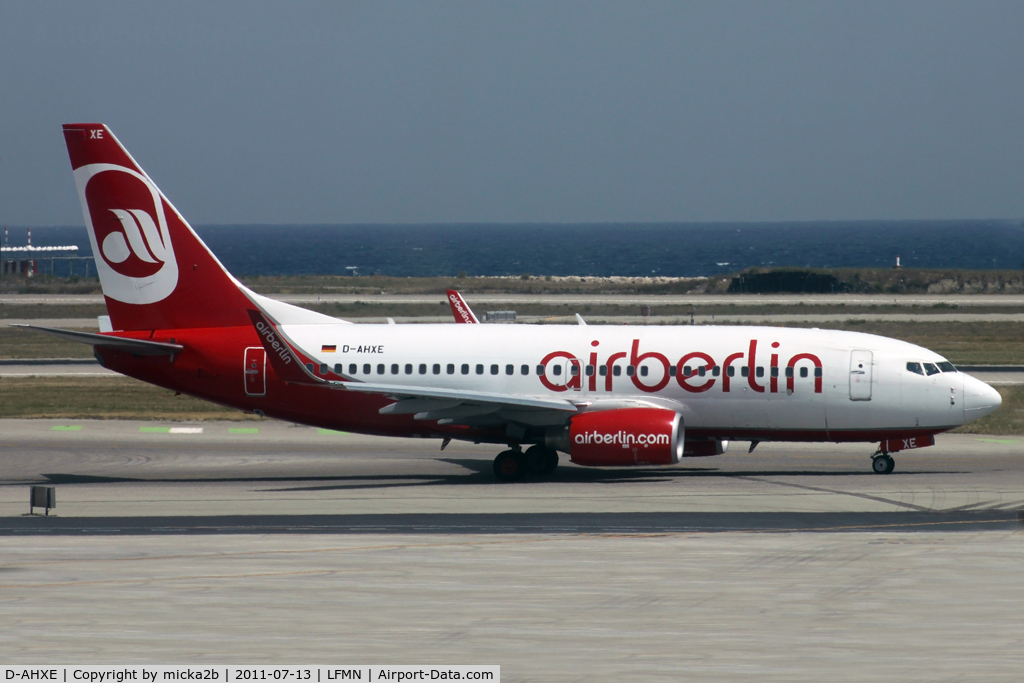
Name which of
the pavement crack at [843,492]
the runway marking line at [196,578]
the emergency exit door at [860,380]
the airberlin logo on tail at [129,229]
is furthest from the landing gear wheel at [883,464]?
the airberlin logo on tail at [129,229]

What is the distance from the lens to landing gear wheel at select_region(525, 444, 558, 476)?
30.7 metres

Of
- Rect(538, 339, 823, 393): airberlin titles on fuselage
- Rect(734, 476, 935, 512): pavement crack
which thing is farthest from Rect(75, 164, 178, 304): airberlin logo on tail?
Rect(734, 476, 935, 512): pavement crack

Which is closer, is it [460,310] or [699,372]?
[699,372]

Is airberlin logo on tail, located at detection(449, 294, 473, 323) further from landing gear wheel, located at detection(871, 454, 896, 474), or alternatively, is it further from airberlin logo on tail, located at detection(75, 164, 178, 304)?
landing gear wheel, located at detection(871, 454, 896, 474)

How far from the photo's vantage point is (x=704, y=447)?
1224 inches

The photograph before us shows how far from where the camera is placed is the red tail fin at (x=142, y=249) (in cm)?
3197

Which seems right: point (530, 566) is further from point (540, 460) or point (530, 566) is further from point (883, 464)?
point (883, 464)

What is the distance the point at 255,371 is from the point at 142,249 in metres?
5.01

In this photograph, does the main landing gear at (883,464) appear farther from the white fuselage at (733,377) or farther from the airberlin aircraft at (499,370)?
the white fuselage at (733,377)

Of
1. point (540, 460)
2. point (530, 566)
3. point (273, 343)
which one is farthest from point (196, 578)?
point (540, 460)

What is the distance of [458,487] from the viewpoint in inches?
1158

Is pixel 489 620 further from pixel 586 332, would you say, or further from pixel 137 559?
pixel 586 332

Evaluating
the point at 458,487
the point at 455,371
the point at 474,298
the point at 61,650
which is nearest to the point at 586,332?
the point at 455,371

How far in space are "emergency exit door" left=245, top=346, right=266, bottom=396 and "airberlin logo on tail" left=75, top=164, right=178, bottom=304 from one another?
3.19 metres
